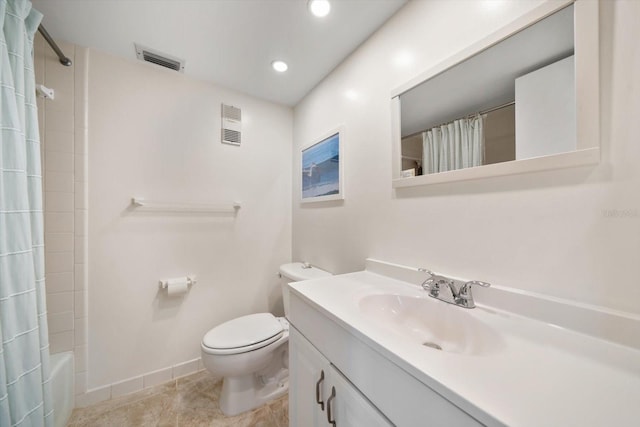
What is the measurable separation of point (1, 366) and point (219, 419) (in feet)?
Answer: 3.20

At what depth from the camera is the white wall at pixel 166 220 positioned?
139 centimetres

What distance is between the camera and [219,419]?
1.26 meters

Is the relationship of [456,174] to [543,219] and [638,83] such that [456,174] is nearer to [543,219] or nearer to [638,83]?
[543,219]

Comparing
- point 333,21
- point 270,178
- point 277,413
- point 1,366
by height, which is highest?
point 333,21

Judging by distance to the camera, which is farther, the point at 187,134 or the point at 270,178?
the point at 270,178

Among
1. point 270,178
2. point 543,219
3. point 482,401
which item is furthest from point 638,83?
point 270,178

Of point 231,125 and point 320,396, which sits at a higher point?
point 231,125

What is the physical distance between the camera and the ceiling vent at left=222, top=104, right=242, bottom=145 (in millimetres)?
1754

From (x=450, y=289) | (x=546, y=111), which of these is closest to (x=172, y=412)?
(x=450, y=289)

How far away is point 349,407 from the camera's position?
26.0 inches

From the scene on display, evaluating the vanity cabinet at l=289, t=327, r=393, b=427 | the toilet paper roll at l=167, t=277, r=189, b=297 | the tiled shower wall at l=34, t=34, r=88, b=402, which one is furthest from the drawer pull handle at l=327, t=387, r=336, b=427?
the tiled shower wall at l=34, t=34, r=88, b=402

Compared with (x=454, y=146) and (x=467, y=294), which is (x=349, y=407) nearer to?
(x=467, y=294)

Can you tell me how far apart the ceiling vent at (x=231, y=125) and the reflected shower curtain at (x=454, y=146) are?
1.43 meters

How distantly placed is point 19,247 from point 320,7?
164 centimetres
